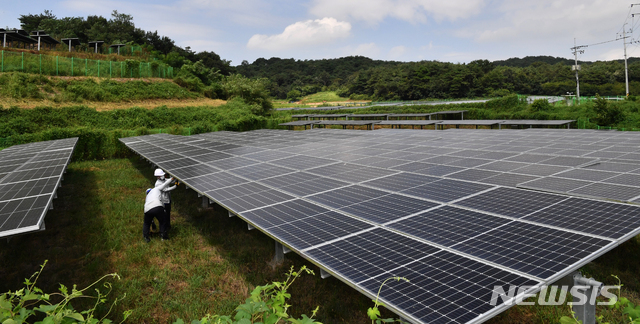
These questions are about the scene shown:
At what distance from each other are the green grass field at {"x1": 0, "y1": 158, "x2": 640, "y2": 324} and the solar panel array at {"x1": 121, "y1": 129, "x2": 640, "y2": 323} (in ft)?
6.66

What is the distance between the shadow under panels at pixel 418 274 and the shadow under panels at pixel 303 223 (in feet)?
1.33

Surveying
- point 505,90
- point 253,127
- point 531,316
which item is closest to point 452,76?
point 505,90

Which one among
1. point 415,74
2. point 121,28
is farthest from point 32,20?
point 415,74

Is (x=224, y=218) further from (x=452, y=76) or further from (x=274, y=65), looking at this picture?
(x=274, y=65)

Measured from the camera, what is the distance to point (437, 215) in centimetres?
732

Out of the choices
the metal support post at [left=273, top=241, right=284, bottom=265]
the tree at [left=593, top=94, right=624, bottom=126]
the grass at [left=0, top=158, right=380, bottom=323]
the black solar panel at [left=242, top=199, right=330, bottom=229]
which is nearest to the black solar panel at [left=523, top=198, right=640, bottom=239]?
the grass at [left=0, top=158, right=380, bottom=323]

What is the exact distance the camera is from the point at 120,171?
23859 mm

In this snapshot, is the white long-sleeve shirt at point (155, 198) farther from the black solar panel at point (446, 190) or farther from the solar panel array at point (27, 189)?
the black solar panel at point (446, 190)

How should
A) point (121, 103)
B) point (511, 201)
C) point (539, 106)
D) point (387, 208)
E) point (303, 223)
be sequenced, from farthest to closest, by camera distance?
point (539, 106) → point (121, 103) → point (511, 201) → point (387, 208) → point (303, 223)

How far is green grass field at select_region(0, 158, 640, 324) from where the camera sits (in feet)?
25.6

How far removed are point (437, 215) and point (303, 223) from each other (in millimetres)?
2823

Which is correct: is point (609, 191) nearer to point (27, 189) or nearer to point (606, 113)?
point (27, 189)

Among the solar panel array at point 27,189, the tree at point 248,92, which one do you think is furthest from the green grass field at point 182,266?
the tree at point 248,92

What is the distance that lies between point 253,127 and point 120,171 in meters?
24.3
